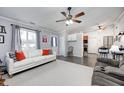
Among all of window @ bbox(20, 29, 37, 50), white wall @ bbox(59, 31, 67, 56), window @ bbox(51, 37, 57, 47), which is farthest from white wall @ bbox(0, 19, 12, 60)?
white wall @ bbox(59, 31, 67, 56)

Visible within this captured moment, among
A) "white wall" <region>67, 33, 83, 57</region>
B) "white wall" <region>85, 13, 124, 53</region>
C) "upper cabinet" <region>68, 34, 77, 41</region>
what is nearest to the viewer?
"white wall" <region>67, 33, 83, 57</region>

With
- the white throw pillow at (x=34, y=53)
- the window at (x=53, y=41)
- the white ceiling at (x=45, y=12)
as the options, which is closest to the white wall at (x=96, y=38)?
the white ceiling at (x=45, y=12)

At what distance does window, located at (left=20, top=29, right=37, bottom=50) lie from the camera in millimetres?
5359

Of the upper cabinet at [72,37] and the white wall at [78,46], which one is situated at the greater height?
the upper cabinet at [72,37]

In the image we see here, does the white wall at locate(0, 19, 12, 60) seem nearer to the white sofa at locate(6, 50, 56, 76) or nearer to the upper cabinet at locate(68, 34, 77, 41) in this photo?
the white sofa at locate(6, 50, 56, 76)

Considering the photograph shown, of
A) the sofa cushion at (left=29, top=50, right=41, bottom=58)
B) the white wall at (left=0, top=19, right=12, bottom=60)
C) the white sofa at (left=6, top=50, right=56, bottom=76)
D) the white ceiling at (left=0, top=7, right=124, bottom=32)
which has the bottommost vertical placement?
the white sofa at (left=6, top=50, right=56, bottom=76)

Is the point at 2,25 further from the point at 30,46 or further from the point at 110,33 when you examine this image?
the point at 110,33

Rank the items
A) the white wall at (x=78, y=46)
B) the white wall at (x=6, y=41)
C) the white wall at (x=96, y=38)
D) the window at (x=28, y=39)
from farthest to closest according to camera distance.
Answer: the white wall at (x=96, y=38), the white wall at (x=78, y=46), the window at (x=28, y=39), the white wall at (x=6, y=41)

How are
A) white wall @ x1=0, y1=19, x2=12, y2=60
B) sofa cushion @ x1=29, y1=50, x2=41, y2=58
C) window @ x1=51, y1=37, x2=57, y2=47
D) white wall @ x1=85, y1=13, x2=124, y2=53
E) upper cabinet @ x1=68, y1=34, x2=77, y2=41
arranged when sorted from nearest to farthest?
white wall @ x1=0, y1=19, x2=12, y2=60, sofa cushion @ x1=29, y1=50, x2=41, y2=58, window @ x1=51, y1=37, x2=57, y2=47, upper cabinet @ x1=68, y1=34, x2=77, y2=41, white wall @ x1=85, y1=13, x2=124, y2=53

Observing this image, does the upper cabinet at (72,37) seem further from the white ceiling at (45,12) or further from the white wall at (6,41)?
the white wall at (6,41)

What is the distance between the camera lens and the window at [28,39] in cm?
536

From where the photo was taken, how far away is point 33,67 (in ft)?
13.9
